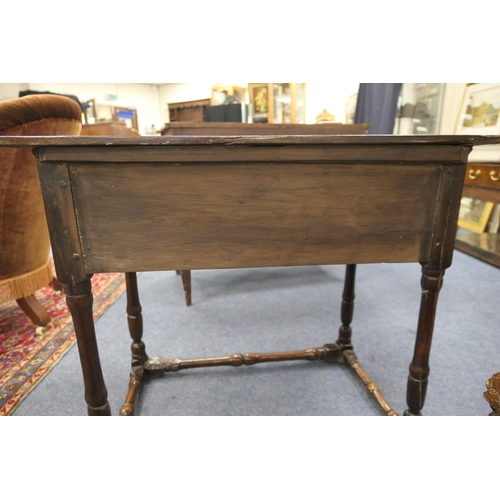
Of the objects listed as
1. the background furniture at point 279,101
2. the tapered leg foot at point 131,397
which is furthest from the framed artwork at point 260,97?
the tapered leg foot at point 131,397

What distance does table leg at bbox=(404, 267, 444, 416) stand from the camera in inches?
30.9

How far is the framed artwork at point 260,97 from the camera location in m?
4.06

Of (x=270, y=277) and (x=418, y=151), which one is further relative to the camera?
(x=270, y=277)

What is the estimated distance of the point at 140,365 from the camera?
137 centimetres

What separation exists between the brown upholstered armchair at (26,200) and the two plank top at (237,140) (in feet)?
2.86

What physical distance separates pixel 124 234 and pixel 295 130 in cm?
156

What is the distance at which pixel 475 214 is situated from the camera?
11.3 ft

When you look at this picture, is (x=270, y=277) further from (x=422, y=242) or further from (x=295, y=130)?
(x=422, y=242)

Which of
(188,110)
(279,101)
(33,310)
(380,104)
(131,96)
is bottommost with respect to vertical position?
(33,310)

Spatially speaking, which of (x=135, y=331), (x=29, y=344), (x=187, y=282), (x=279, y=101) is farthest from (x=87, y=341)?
(x=279, y=101)

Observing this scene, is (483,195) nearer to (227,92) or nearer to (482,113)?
(482,113)

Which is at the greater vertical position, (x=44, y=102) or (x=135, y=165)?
(x=44, y=102)

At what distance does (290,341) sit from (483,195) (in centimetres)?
179
